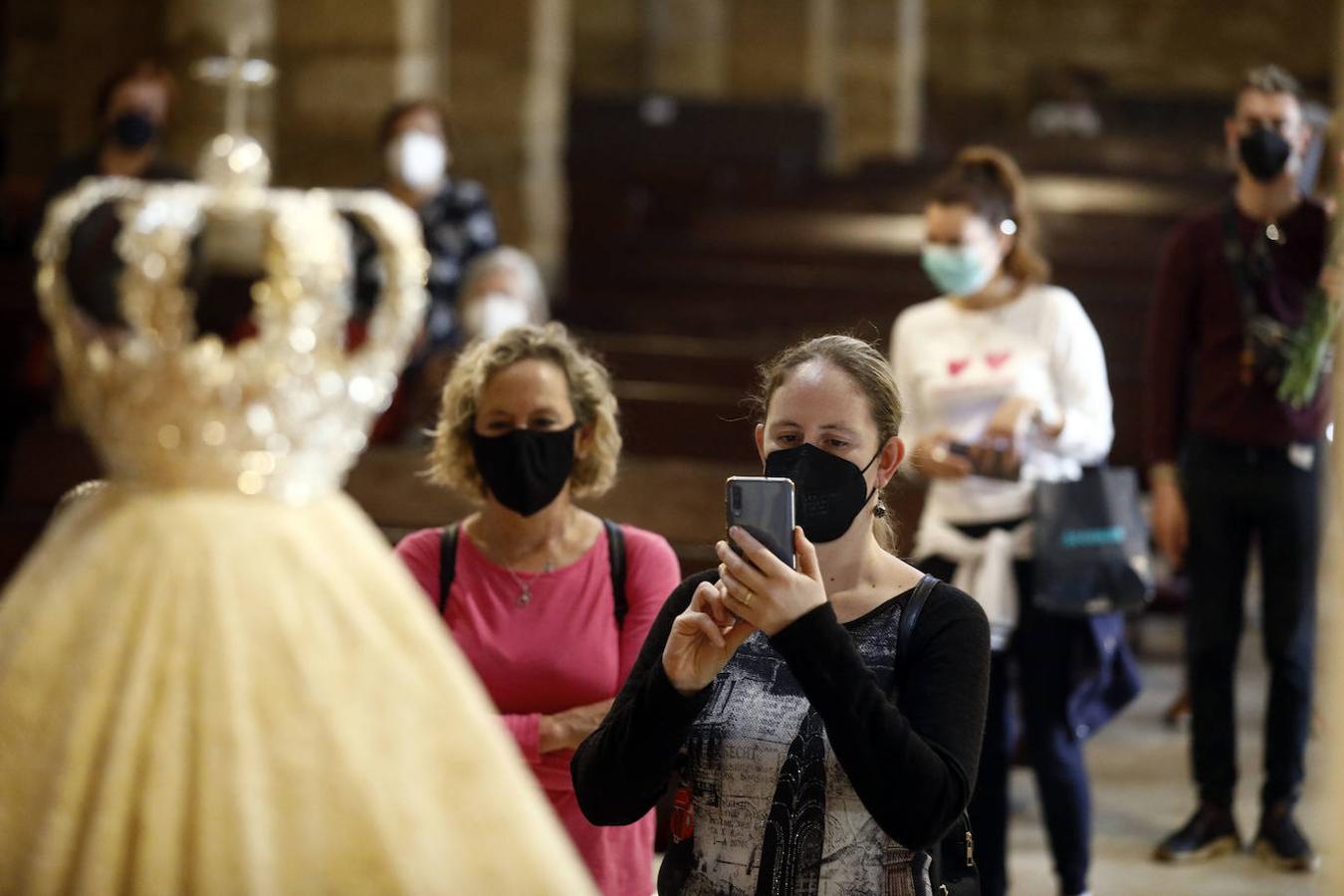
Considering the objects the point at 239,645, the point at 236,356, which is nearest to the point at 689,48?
the point at 236,356

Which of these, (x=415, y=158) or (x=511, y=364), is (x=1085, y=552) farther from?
(x=415, y=158)

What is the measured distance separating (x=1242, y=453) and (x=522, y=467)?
2.29 m

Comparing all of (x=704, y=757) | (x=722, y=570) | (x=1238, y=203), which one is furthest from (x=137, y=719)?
(x=1238, y=203)

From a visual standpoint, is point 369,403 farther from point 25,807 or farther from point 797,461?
point 797,461

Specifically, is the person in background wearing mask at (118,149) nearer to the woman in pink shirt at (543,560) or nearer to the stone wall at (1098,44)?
the woman in pink shirt at (543,560)

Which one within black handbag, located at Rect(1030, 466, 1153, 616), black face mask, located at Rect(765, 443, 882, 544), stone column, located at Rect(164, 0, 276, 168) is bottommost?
black handbag, located at Rect(1030, 466, 1153, 616)

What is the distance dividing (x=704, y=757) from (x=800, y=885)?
194 mm

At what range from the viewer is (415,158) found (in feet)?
19.4

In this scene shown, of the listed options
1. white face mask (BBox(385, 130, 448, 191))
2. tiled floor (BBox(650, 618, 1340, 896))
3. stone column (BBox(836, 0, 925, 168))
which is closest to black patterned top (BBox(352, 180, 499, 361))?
white face mask (BBox(385, 130, 448, 191))

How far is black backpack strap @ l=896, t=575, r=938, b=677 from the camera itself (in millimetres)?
2361

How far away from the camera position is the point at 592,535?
3.12 meters

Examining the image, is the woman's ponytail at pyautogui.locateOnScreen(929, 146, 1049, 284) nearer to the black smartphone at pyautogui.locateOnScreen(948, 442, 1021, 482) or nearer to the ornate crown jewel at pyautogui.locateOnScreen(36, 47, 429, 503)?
the black smartphone at pyautogui.locateOnScreen(948, 442, 1021, 482)

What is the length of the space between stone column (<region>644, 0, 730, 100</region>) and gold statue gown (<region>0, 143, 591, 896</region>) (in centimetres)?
1466

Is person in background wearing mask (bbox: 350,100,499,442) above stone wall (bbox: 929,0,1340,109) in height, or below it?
below
